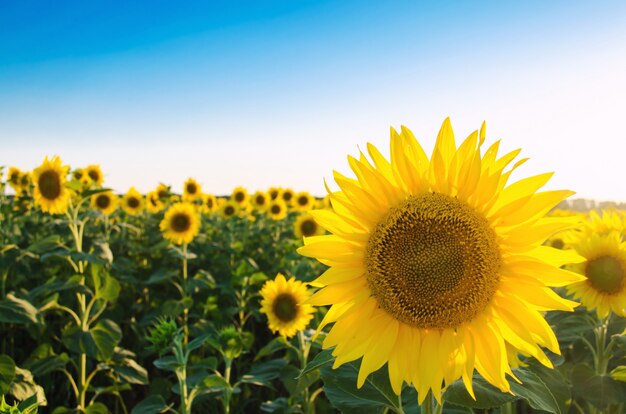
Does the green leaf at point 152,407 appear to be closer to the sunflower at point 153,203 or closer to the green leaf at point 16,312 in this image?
the green leaf at point 16,312

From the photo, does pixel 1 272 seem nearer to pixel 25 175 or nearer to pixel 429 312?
pixel 429 312

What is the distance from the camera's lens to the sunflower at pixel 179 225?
731 centimetres

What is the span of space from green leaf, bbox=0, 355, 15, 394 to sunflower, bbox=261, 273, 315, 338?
199 cm

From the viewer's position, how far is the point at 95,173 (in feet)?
33.4

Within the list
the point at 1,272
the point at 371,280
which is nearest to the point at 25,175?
the point at 1,272

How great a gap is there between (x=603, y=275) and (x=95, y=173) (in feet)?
32.0

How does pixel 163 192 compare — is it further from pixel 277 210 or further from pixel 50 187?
pixel 50 187

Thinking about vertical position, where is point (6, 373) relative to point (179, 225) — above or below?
below

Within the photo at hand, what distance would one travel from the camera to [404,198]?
1683mm

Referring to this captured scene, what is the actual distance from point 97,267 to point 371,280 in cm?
354

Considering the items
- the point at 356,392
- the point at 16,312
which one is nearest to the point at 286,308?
the point at 16,312

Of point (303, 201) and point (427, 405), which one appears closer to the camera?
point (427, 405)

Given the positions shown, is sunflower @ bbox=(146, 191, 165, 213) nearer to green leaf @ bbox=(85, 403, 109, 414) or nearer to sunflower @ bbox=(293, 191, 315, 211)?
sunflower @ bbox=(293, 191, 315, 211)

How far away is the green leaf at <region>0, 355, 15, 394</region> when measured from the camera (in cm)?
287
